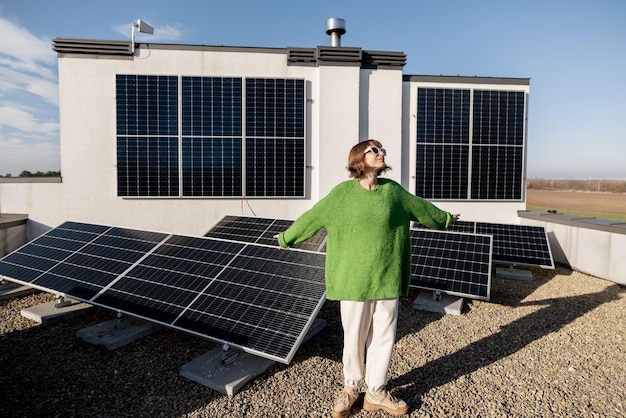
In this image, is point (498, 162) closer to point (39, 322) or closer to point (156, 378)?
point (156, 378)

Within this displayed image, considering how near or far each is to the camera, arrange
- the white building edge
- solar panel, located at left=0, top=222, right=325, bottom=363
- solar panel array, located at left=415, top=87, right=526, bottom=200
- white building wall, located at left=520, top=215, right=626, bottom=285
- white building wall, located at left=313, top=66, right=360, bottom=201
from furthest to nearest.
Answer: solar panel array, located at left=415, top=87, right=526, bottom=200
white building wall, located at left=313, top=66, right=360, bottom=201
the white building edge
white building wall, located at left=520, top=215, right=626, bottom=285
solar panel, located at left=0, top=222, right=325, bottom=363

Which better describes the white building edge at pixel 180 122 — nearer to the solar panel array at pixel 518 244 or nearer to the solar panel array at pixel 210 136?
the solar panel array at pixel 210 136

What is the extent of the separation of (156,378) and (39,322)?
3.03 meters

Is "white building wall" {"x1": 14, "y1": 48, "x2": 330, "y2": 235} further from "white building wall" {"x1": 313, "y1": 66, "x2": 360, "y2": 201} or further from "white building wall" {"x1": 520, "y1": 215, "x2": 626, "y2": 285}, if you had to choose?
"white building wall" {"x1": 520, "y1": 215, "x2": 626, "y2": 285}

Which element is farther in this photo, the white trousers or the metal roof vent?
the metal roof vent

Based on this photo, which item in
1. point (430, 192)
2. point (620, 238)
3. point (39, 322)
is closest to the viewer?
point (39, 322)

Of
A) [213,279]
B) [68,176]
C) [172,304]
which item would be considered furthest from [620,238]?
[68,176]

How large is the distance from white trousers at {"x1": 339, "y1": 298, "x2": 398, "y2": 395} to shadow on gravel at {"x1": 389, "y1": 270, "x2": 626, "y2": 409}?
2.46 feet

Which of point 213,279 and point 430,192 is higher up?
point 430,192

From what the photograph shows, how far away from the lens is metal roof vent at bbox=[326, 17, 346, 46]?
1191 centimetres

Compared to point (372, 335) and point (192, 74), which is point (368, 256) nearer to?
point (372, 335)

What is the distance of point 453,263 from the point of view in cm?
721

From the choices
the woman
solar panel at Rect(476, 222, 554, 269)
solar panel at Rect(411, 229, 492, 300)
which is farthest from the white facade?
the woman

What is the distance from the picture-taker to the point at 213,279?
5031mm
